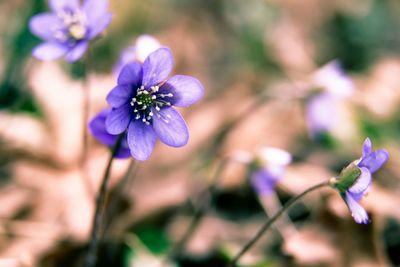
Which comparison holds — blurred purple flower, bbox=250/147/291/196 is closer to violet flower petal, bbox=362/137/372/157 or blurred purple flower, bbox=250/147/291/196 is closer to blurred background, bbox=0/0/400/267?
blurred background, bbox=0/0/400/267

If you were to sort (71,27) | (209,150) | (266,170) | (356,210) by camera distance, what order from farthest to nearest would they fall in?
(209,150) → (266,170) → (71,27) → (356,210)

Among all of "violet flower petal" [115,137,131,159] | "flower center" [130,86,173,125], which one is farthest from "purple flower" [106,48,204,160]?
"violet flower petal" [115,137,131,159]

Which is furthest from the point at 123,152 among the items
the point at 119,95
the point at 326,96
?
the point at 326,96

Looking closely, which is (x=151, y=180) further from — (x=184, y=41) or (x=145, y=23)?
(x=145, y=23)

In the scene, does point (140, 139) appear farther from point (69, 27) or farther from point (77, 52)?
point (69, 27)

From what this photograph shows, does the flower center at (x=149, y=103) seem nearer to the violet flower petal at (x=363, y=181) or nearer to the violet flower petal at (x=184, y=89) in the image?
the violet flower petal at (x=184, y=89)

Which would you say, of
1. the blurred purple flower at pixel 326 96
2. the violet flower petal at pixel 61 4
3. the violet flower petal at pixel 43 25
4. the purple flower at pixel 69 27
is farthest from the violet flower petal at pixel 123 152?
the blurred purple flower at pixel 326 96
